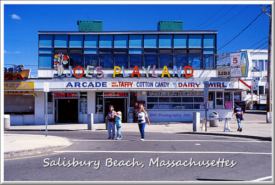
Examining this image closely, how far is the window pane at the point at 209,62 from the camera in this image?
86.7 ft

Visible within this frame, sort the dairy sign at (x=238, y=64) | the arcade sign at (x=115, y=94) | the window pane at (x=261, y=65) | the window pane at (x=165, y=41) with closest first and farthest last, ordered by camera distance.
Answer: the dairy sign at (x=238, y=64), the arcade sign at (x=115, y=94), the window pane at (x=165, y=41), the window pane at (x=261, y=65)

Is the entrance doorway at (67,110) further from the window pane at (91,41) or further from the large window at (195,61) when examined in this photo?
→ the large window at (195,61)

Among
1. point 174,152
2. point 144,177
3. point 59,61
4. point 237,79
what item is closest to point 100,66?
point 59,61

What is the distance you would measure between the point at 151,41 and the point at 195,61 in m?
4.62

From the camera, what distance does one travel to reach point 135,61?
2625 centimetres

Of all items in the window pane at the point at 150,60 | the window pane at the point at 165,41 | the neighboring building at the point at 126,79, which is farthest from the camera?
the window pane at the point at 165,41

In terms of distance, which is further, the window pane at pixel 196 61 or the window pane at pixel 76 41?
the window pane at pixel 196 61

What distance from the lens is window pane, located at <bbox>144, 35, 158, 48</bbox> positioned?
26.3 meters

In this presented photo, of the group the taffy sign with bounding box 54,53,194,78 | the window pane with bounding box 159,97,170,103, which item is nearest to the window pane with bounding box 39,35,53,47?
the taffy sign with bounding box 54,53,194,78

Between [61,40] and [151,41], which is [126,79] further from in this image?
[61,40]

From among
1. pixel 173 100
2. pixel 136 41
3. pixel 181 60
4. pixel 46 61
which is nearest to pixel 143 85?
pixel 173 100

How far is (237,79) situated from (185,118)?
5.89 m

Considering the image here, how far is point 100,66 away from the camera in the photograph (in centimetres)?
2512

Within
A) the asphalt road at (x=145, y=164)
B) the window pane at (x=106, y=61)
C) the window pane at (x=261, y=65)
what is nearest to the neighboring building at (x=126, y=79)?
the window pane at (x=106, y=61)
